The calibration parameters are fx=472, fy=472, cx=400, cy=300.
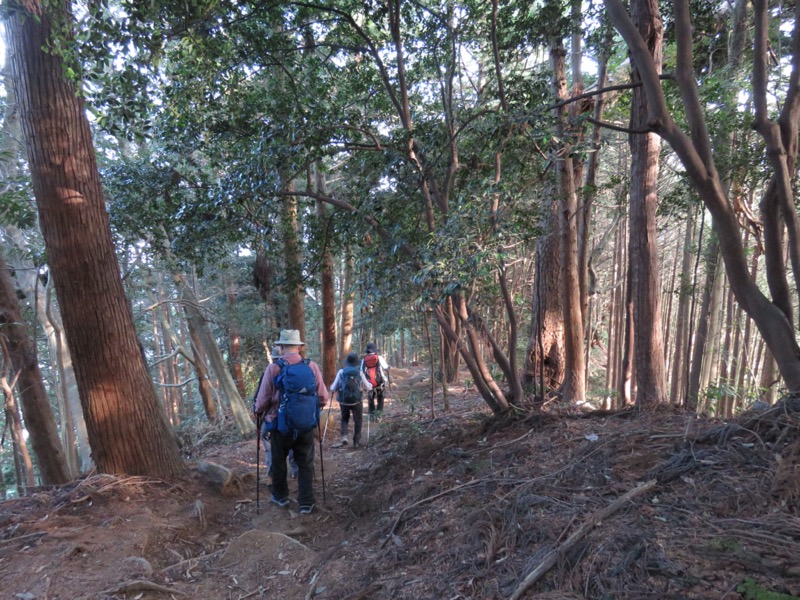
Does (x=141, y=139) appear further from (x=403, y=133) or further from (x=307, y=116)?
(x=403, y=133)

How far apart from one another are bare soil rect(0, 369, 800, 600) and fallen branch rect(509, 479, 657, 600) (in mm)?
10

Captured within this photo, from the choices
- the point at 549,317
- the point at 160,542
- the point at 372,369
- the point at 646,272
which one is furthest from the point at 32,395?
the point at 646,272

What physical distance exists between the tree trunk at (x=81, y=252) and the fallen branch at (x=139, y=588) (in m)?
2.04

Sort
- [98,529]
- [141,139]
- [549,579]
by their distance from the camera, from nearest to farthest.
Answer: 1. [549,579]
2. [98,529]
3. [141,139]

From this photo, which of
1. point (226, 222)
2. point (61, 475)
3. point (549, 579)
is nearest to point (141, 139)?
point (226, 222)

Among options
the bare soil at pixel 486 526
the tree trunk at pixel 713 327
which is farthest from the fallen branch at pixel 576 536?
the tree trunk at pixel 713 327

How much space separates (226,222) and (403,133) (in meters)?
2.54

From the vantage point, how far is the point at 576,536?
2820 millimetres

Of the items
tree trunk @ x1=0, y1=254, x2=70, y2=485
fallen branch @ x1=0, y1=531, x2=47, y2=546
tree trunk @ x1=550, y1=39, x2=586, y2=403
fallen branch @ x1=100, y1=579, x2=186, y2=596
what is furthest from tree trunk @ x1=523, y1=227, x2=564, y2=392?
tree trunk @ x1=0, y1=254, x2=70, y2=485

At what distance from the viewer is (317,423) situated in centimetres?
546

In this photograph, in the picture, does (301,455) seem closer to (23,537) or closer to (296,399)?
(296,399)

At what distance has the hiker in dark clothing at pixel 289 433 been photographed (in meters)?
5.33

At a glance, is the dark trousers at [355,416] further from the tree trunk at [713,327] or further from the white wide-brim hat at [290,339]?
the tree trunk at [713,327]

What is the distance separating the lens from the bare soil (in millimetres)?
2492
